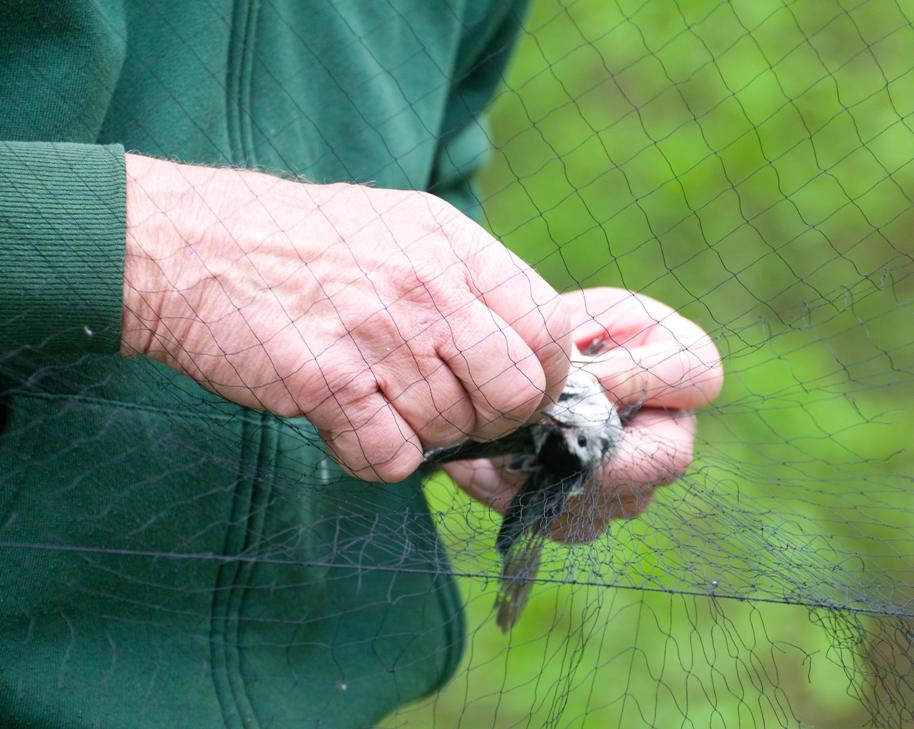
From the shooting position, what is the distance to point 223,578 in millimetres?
926

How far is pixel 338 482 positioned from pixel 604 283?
5.01 feet

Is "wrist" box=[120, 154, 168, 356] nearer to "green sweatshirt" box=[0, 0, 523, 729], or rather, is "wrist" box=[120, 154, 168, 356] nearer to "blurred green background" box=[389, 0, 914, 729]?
"green sweatshirt" box=[0, 0, 523, 729]

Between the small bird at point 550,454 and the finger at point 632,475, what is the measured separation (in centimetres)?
1

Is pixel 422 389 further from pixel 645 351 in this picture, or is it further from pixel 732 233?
pixel 732 233

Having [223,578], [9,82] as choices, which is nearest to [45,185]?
[9,82]

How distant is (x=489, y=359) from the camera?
2.54ft

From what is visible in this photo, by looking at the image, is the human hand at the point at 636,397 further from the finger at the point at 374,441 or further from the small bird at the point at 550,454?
the finger at the point at 374,441

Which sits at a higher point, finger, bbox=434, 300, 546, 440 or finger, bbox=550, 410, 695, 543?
finger, bbox=434, 300, 546, 440

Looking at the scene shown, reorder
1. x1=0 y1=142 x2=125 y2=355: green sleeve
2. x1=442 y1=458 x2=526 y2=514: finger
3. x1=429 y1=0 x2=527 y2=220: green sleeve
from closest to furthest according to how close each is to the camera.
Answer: x1=0 y1=142 x2=125 y2=355: green sleeve → x1=442 y1=458 x2=526 y2=514: finger → x1=429 y1=0 x2=527 y2=220: green sleeve

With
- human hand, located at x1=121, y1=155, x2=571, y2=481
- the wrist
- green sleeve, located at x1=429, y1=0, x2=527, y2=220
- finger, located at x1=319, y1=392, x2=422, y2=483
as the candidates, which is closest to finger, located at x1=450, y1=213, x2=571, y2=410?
human hand, located at x1=121, y1=155, x2=571, y2=481

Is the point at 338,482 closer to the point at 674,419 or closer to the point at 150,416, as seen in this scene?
the point at 150,416

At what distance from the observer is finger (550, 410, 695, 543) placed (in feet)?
2.86

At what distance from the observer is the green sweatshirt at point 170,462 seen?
29.8 inches

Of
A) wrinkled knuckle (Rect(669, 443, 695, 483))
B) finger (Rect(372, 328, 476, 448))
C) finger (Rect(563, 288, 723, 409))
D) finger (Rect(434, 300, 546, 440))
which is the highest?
finger (Rect(434, 300, 546, 440))
